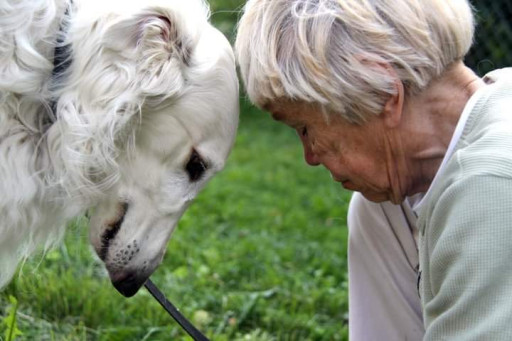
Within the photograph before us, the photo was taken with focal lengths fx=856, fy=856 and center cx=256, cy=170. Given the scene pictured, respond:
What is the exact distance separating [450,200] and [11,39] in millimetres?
1454

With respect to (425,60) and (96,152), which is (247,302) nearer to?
(96,152)

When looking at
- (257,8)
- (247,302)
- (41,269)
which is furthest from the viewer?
(247,302)

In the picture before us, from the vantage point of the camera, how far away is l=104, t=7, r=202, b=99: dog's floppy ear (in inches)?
107

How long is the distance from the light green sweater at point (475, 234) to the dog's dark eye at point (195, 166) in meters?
0.91

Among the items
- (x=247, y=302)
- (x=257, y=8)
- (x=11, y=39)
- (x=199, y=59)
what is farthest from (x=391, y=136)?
(x=247, y=302)

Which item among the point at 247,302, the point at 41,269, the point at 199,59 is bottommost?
the point at 247,302

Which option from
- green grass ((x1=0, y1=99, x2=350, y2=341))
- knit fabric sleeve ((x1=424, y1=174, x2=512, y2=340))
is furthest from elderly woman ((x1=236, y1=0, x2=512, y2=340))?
green grass ((x1=0, y1=99, x2=350, y2=341))

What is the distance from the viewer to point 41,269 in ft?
13.0

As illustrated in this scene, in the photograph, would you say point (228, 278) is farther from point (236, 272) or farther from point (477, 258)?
point (477, 258)

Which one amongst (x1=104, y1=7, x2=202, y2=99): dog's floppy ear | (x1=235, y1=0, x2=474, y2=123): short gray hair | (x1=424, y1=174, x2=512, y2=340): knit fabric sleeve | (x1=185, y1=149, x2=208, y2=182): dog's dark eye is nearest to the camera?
(x1=424, y1=174, x2=512, y2=340): knit fabric sleeve

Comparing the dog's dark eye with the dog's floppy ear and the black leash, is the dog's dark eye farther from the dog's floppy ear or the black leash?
the black leash

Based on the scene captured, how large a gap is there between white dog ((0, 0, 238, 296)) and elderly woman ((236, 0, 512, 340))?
280 mm

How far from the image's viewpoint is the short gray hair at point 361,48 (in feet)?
7.85

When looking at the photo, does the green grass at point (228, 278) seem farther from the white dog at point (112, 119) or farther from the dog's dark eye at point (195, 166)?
the dog's dark eye at point (195, 166)
